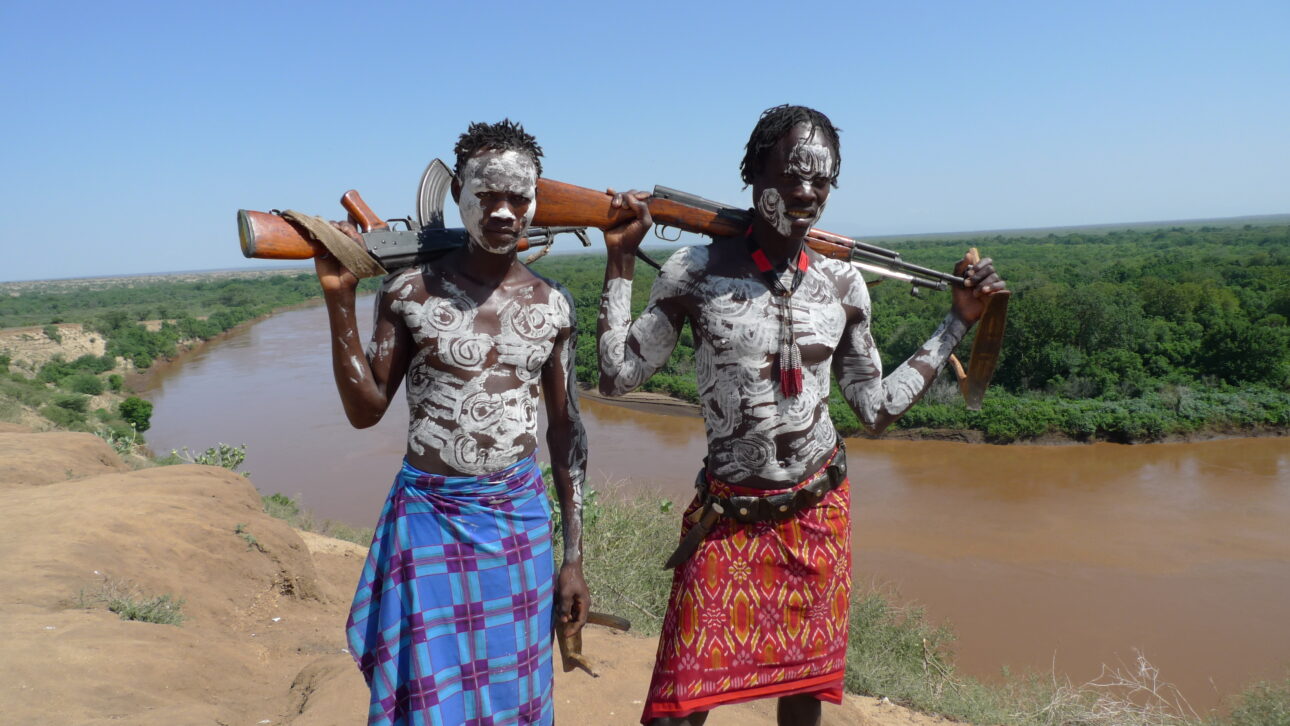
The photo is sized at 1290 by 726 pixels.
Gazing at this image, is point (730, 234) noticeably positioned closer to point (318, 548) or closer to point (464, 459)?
point (464, 459)

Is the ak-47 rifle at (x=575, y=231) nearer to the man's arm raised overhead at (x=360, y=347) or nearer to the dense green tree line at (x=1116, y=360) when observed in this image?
the man's arm raised overhead at (x=360, y=347)

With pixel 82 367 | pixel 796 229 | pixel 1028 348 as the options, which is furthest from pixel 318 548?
pixel 82 367

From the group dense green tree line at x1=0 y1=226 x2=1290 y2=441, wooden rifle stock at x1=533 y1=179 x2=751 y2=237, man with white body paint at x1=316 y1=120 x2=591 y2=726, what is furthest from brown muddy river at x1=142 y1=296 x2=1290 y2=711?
man with white body paint at x1=316 y1=120 x2=591 y2=726

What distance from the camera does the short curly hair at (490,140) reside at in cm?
213

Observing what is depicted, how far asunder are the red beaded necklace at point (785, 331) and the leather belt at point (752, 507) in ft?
0.93

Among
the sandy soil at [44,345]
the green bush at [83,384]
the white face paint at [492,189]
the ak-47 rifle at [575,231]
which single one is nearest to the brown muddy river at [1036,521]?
the green bush at [83,384]

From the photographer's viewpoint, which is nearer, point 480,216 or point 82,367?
point 480,216

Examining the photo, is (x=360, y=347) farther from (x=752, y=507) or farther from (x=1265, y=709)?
(x=1265, y=709)

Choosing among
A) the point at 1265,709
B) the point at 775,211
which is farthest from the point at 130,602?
the point at 1265,709

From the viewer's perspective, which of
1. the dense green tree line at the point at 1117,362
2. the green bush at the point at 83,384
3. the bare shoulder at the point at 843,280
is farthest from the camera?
the green bush at the point at 83,384

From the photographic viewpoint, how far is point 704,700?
86.5 inches

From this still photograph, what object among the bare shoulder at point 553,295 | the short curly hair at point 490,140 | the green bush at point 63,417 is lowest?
the green bush at point 63,417

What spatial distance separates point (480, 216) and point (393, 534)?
875mm

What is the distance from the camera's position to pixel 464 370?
2.08 metres
